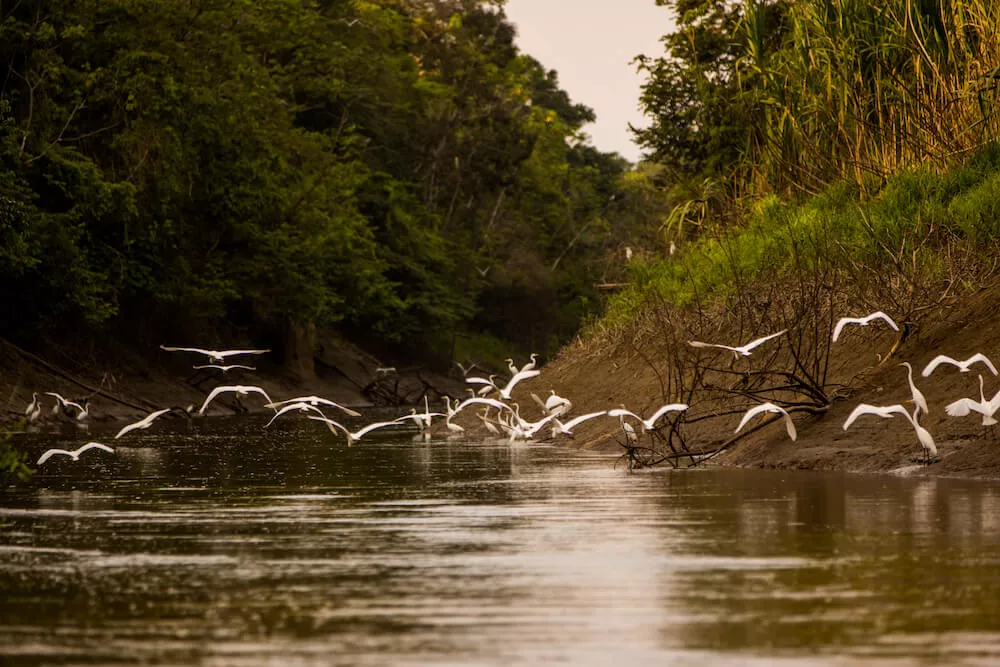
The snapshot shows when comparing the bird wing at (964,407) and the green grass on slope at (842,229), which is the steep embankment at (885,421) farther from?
the green grass on slope at (842,229)

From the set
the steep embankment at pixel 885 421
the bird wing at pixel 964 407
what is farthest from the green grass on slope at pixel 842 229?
Result: the bird wing at pixel 964 407

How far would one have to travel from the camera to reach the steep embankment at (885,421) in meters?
12.5

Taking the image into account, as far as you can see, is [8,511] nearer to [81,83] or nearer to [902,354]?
[902,354]

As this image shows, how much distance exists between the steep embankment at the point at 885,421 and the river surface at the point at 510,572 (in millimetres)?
511

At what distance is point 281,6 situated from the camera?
159 feet

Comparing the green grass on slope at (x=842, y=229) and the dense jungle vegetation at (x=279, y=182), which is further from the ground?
the dense jungle vegetation at (x=279, y=182)

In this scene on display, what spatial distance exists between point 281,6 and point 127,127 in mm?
15641

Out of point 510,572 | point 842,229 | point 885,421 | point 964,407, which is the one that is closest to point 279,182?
point 842,229

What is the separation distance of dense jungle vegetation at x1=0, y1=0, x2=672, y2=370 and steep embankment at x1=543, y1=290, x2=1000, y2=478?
15.3 m

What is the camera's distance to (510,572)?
7.54 metres

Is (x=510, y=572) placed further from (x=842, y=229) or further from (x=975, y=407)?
(x=842, y=229)

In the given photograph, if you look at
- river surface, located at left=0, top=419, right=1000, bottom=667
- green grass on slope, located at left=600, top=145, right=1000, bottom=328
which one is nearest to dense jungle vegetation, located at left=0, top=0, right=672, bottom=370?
green grass on slope, located at left=600, top=145, right=1000, bottom=328

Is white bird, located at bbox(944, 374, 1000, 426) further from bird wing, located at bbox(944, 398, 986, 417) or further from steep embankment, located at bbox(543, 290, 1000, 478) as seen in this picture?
steep embankment, located at bbox(543, 290, 1000, 478)

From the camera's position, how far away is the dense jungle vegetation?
3200 cm
